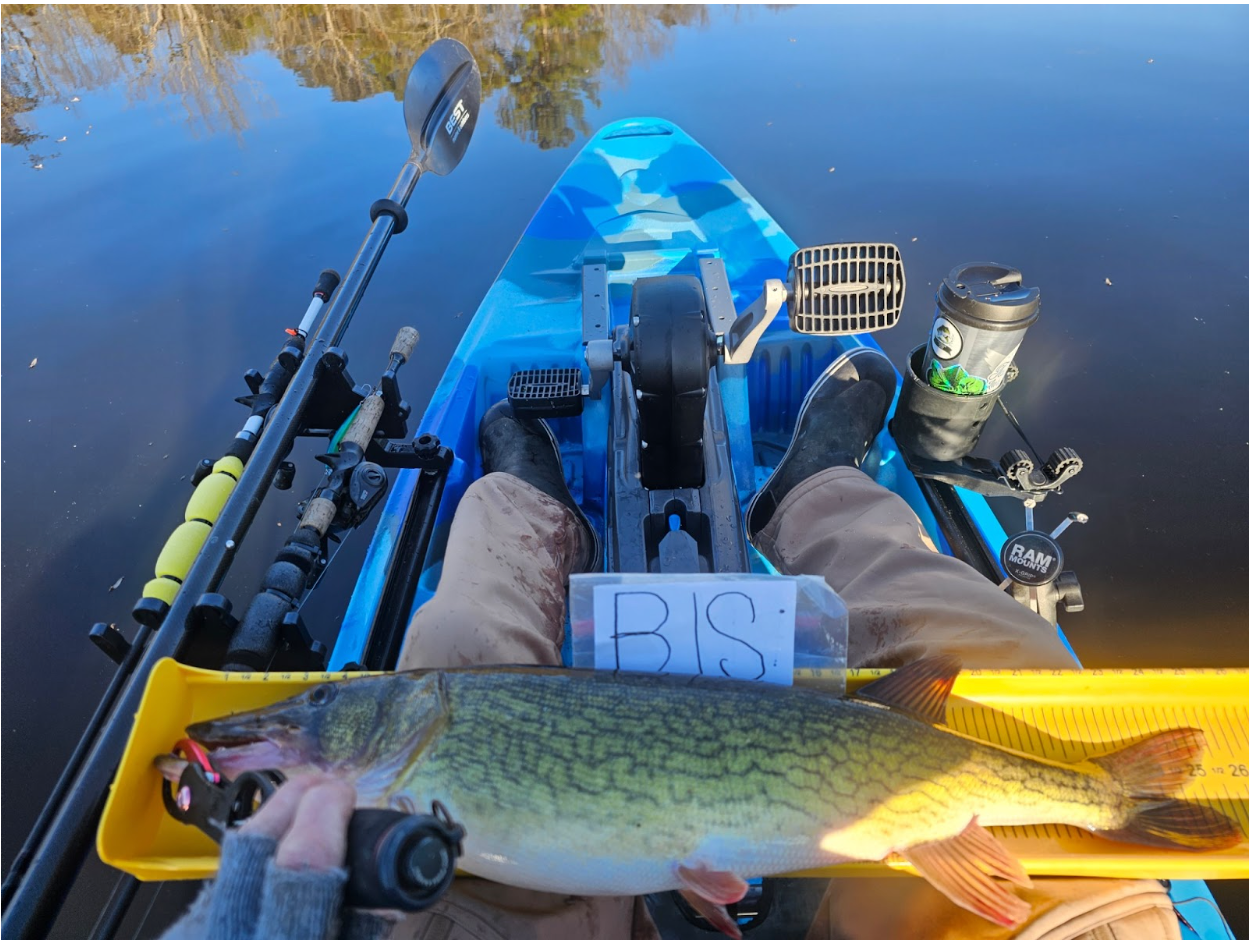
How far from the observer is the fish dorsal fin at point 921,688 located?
4.58 feet

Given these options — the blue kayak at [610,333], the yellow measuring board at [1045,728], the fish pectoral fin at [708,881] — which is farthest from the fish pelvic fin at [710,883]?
the blue kayak at [610,333]

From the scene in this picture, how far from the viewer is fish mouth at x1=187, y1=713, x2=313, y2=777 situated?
1.25m

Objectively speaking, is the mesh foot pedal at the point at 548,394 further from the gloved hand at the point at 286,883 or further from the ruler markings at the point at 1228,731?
the ruler markings at the point at 1228,731

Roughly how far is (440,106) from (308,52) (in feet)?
27.3

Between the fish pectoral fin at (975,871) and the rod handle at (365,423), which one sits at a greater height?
the rod handle at (365,423)

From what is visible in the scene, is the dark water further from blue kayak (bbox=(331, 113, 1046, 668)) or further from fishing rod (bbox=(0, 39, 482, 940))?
fishing rod (bbox=(0, 39, 482, 940))

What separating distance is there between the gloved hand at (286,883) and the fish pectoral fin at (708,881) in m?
0.54

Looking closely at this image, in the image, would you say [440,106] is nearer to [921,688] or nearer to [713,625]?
[713,625]

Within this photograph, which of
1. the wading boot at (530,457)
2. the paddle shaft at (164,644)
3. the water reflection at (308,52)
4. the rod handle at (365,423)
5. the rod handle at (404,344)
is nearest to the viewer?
the paddle shaft at (164,644)

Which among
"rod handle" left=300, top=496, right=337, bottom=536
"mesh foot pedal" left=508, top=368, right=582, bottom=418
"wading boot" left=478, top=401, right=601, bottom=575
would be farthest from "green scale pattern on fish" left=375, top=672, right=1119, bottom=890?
"mesh foot pedal" left=508, top=368, right=582, bottom=418

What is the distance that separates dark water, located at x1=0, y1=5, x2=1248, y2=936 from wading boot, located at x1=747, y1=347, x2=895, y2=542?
1600mm

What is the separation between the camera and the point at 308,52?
9.34m

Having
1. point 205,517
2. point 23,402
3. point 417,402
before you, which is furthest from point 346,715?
point 23,402

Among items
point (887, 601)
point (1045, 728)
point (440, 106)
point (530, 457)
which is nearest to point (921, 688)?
point (1045, 728)
